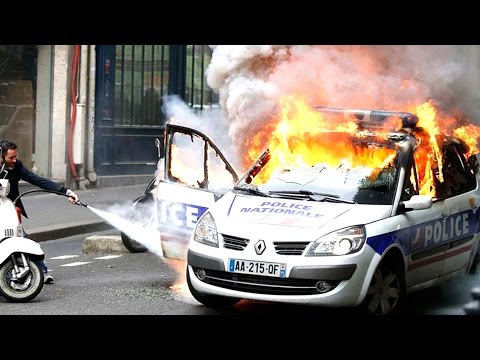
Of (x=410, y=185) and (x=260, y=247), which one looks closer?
(x=260, y=247)

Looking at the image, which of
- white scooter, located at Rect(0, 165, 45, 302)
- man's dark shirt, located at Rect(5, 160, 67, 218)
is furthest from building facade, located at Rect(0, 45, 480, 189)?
white scooter, located at Rect(0, 165, 45, 302)

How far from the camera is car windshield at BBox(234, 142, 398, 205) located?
909 cm

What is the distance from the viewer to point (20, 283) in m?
9.39

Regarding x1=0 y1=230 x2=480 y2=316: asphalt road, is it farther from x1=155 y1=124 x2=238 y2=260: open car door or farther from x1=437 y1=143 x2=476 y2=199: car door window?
x1=437 y1=143 x2=476 y2=199: car door window

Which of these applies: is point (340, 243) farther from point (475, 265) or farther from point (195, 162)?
point (195, 162)

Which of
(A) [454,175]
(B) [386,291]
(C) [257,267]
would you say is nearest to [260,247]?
(C) [257,267]

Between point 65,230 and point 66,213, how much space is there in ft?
5.07

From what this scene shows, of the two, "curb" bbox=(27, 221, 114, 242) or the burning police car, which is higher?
the burning police car

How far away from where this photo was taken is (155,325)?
8586 mm

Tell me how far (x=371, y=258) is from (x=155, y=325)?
1.83 meters

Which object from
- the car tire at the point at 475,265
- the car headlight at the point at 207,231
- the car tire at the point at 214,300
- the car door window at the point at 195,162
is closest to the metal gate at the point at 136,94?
the car door window at the point at 195,162

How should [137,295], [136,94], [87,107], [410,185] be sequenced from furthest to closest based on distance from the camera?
[136,94], [87,107], [137,295], [410,185]
